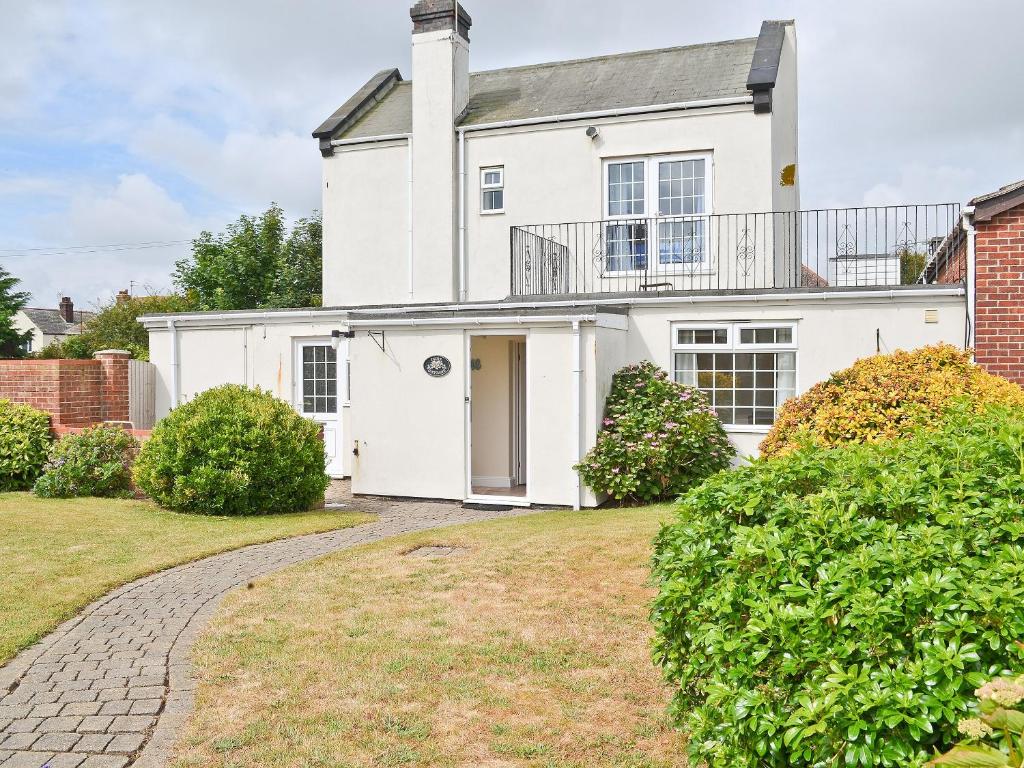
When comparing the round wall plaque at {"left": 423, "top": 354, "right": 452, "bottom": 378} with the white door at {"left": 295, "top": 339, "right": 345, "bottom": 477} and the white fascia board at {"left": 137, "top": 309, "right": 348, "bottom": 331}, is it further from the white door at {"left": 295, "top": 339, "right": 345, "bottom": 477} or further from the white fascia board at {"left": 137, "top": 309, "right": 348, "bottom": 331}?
the white door at {"left": 295, "top": 339, "right": 345, "bottom": 477}

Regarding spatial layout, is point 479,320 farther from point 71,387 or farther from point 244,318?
point 71,387

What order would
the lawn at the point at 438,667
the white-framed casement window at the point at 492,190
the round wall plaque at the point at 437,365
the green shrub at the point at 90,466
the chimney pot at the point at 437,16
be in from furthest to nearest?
Result: 1. the chimney pot at the point at 437,16
2. the white-framed casement window at the point at 492,190
3. the green shrub at the point at 90,466
4. the round wall plaque at the point at 437,365
5. the lawn at the point at 438,667

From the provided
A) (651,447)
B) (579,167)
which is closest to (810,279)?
(579,167)

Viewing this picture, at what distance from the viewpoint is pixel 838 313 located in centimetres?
1344

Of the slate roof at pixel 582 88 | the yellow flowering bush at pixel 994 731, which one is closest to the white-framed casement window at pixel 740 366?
the slate roof at pixel 582 88

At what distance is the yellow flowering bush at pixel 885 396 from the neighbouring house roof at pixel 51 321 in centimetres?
5437

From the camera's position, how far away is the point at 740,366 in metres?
14.0

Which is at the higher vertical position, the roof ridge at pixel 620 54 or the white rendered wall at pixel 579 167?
the roof ridge at pixel 620 54

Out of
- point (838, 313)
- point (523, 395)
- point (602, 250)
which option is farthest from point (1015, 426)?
point (602, 250)

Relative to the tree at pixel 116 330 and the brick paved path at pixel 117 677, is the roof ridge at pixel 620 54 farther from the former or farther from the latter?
the tree at pixel 116 330

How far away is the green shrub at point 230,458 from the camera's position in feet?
38.7

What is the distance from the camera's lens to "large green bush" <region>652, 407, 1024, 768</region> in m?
2.90

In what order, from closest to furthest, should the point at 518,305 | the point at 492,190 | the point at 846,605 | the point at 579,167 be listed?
the point at 846,605, the point at 518,305, the point at 579,167, the point at 492,190

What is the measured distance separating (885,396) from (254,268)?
27190 millimetres
